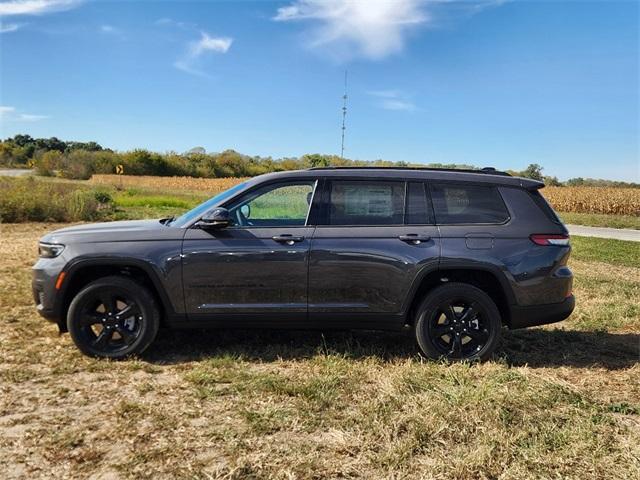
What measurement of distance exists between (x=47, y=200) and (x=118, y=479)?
1694cm

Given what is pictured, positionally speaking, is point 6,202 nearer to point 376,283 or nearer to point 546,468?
point 376,283

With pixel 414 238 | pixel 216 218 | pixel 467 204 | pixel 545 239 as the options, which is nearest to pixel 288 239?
pixel 216 218

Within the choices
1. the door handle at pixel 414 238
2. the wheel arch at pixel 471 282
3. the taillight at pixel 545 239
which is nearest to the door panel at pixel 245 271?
the door handle at pixel 414 238

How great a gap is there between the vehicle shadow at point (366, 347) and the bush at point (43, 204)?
45.8 feet

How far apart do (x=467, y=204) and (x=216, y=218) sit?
7.26 feet

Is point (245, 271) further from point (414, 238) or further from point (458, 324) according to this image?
point (458, 324)

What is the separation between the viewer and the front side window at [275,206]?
446 cm

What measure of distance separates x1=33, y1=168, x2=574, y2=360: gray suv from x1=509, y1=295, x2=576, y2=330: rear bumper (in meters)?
0.01

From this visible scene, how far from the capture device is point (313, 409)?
351 centimetres

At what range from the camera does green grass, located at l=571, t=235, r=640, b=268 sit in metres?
11.5

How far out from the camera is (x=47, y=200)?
17219mm

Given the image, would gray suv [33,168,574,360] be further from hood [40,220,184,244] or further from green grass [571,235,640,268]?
green grass [571,235,640,268]

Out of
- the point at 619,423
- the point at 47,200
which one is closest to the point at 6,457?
the point at 619,423

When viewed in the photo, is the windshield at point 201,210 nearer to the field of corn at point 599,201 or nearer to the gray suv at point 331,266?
the gray suv at point 331,266
